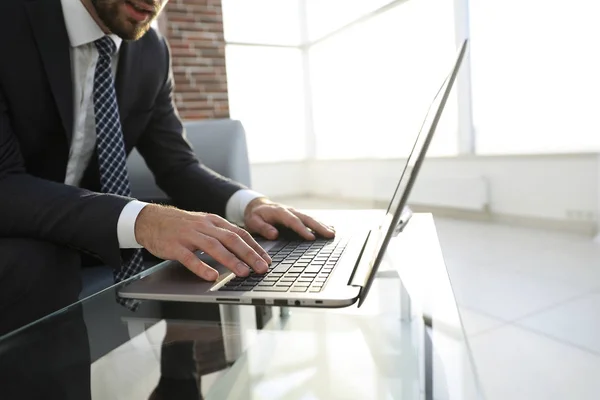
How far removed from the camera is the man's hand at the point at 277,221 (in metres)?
0.94

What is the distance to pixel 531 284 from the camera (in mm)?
1854

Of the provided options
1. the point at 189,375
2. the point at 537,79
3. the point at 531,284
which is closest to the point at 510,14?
the point at 537,79

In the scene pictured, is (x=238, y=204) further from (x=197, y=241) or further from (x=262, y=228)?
Answer: (x=197, y=241)

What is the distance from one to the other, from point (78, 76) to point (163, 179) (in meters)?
0.40

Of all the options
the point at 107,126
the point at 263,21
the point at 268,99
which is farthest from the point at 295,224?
the point at 263,21

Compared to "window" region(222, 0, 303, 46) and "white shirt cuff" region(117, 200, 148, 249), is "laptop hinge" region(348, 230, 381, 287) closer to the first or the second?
"white shirt cuff" region(117, 200, 148, 249)

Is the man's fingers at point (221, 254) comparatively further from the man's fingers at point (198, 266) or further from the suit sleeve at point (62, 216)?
the suit sleeve at point (62, 216)

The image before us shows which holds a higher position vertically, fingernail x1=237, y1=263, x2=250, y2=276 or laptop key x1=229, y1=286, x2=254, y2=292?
fingernail x1=237, y1=263, x2=250, y2=276

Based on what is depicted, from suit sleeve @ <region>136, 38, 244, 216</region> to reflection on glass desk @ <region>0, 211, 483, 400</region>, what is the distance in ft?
1.46

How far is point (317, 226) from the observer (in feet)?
3.11

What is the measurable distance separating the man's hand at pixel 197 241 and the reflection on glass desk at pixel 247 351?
0.14 meters

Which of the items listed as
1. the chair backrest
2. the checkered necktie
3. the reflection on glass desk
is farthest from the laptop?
the chair backrest

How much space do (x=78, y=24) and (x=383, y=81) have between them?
393 cm

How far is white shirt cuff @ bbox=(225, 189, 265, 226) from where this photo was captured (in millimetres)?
1119
